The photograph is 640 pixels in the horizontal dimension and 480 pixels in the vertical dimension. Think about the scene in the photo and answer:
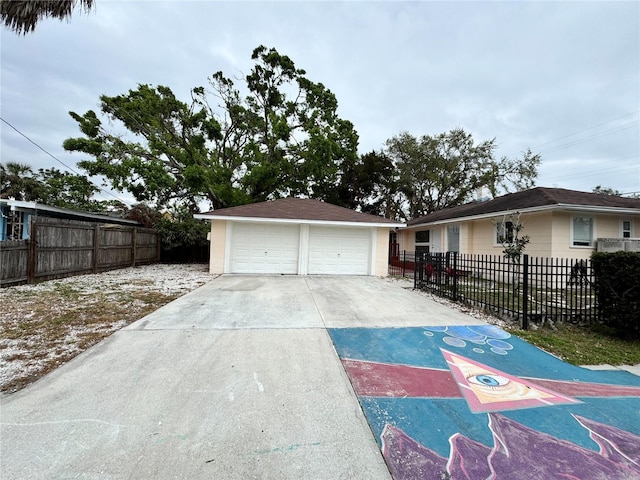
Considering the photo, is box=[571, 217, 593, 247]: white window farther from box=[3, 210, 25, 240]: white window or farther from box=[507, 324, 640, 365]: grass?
box=[3, 210, 25, 240]: white window

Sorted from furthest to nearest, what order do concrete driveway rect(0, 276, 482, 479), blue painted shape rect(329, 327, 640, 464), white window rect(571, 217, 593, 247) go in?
white window rect(571, 217, 593, 247), blue painted shape rect(329, 327, 640, 464), concrete driveway rect(0, 276, 482, 479)

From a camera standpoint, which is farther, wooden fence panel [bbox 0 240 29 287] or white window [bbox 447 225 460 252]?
white window [bbox 447 225 460 252]

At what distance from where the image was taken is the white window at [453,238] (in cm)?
1432

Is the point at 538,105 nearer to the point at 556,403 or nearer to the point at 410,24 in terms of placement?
the point at 410,24

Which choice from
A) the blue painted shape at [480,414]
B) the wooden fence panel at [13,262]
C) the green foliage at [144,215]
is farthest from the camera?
the green foliage at [144,215]

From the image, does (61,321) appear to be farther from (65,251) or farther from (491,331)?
(491,331)

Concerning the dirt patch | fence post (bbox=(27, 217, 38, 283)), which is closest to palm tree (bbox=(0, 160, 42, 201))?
fence post (bbox=(27, 217, 38, 283))

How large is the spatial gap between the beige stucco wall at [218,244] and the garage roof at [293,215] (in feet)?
1.68

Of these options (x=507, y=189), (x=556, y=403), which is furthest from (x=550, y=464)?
(x=507, y=189)

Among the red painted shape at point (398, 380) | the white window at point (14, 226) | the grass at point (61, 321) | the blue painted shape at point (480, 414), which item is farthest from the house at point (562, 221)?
the white window at point (14, 226)

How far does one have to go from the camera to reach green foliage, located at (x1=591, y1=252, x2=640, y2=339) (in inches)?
172

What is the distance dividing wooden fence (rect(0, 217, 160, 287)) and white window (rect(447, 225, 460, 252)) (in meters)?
15.8

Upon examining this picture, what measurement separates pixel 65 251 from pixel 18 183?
1758 cm

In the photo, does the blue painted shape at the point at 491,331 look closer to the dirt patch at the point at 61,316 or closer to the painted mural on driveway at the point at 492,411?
the painted mural on driveway at the point at 492,411
